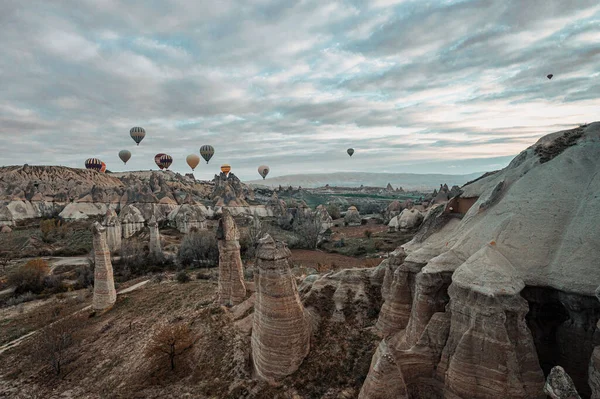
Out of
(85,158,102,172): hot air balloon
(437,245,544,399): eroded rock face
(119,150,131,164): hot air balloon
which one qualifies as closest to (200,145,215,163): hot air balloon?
(119,150,131,164): hot air balloon

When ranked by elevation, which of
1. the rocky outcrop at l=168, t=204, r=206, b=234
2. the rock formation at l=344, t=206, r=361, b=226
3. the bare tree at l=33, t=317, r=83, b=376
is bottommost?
the rock formation at l=344, t=206, r=361, b=226

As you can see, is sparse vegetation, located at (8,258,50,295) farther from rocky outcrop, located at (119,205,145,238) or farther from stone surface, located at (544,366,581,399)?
stone surface, located at (544,366,581,399)

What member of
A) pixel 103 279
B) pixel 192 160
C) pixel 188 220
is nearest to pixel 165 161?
pixel 192 160

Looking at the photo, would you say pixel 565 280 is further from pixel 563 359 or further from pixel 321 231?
pixel 321 231

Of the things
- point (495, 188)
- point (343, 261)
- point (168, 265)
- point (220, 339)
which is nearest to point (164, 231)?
point (168, 265)

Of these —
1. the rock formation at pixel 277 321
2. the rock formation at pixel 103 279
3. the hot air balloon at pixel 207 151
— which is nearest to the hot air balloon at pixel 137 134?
the hot air balloon at pixel 207 151

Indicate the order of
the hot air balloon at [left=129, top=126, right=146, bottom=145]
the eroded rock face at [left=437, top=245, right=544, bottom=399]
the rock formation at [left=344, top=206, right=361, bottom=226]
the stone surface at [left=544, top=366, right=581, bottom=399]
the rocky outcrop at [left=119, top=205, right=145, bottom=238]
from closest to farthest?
the stone surface at [left=544, top=366, right=581, bottom=399], the eroded rock face at [left=437, top=245, right=544, bottom=399], the rocky outcrop at [left=119, top=205, right=145, bottom=238], the rock formation at [left=344, top=206, right=361, bottom=226], the hot air balloon at [left=129, top=126, right=146, bottom=145]

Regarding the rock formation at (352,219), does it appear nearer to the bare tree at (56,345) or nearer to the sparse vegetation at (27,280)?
the sparse vegetation at (27,280)
